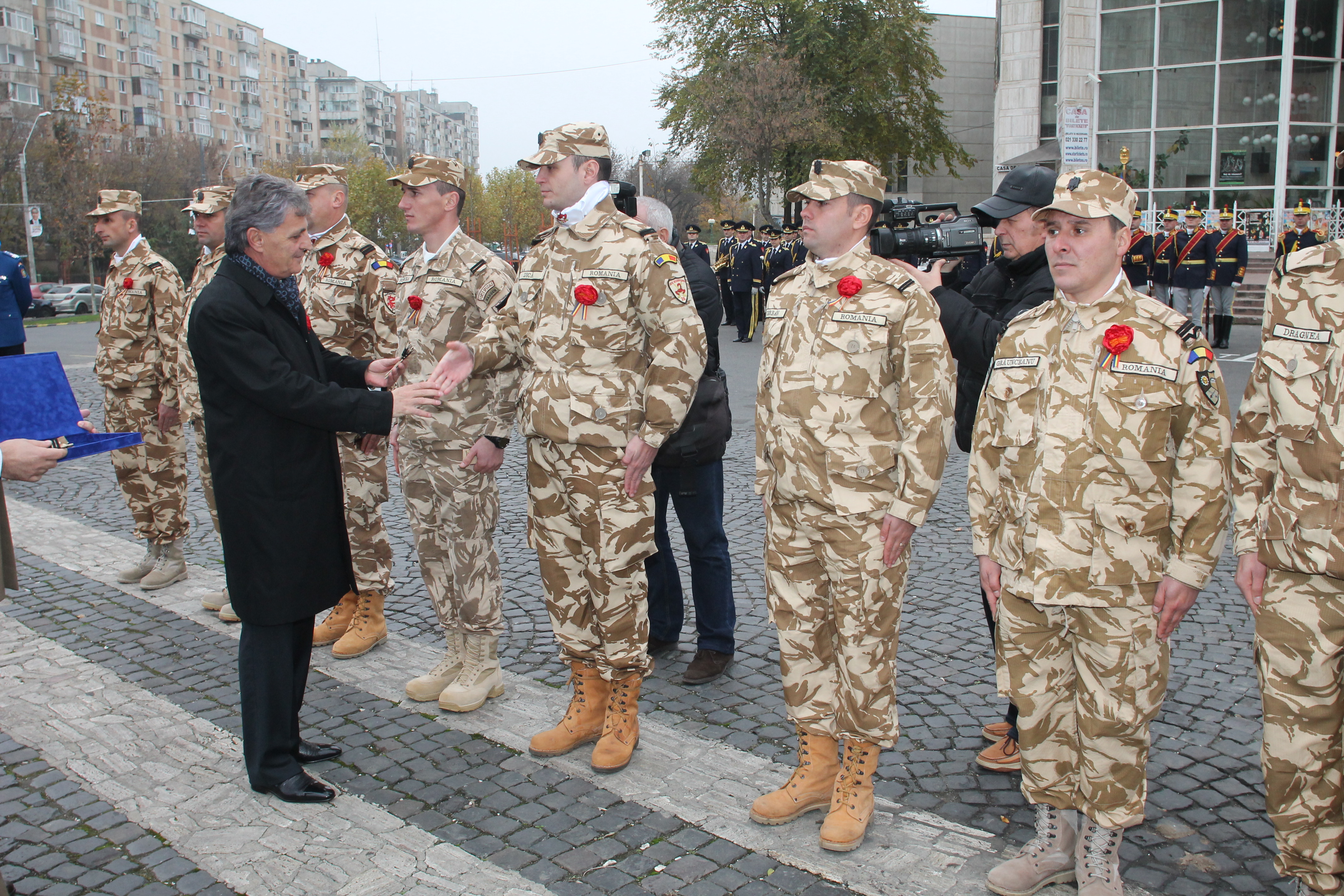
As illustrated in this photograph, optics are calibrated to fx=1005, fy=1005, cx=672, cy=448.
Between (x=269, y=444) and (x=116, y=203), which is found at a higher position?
(x=116, y=203)

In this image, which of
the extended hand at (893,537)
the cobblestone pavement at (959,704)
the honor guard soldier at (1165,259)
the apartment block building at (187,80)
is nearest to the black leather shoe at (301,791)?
the cobblestone pavement at (959,704)

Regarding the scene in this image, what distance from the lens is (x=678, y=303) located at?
370cm

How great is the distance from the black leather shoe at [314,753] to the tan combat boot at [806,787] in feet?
5.47

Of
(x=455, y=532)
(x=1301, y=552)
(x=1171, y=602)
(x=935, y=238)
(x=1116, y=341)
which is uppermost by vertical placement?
(x=935, y=238)

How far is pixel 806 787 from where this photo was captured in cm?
341

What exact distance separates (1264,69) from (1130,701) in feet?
90.6

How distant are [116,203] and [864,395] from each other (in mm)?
5246

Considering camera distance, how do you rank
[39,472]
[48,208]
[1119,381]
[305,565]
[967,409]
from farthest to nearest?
[48,208]
[967,409]
[305,565]
[39,472]
[1119,381]

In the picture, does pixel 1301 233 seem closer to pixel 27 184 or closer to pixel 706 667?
pixel 706 667

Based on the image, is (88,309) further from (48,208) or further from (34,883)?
(34,883)

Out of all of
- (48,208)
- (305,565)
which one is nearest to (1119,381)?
(305,565)

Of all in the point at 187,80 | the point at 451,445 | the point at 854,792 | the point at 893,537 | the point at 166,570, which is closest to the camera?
the point at 893,537

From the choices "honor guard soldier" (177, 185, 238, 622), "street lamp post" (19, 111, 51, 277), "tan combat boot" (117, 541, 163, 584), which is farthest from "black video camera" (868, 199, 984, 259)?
"street lamp post" (19, 111, 51, 277)

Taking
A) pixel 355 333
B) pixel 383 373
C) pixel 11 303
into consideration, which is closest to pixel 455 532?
pixel 383 373
